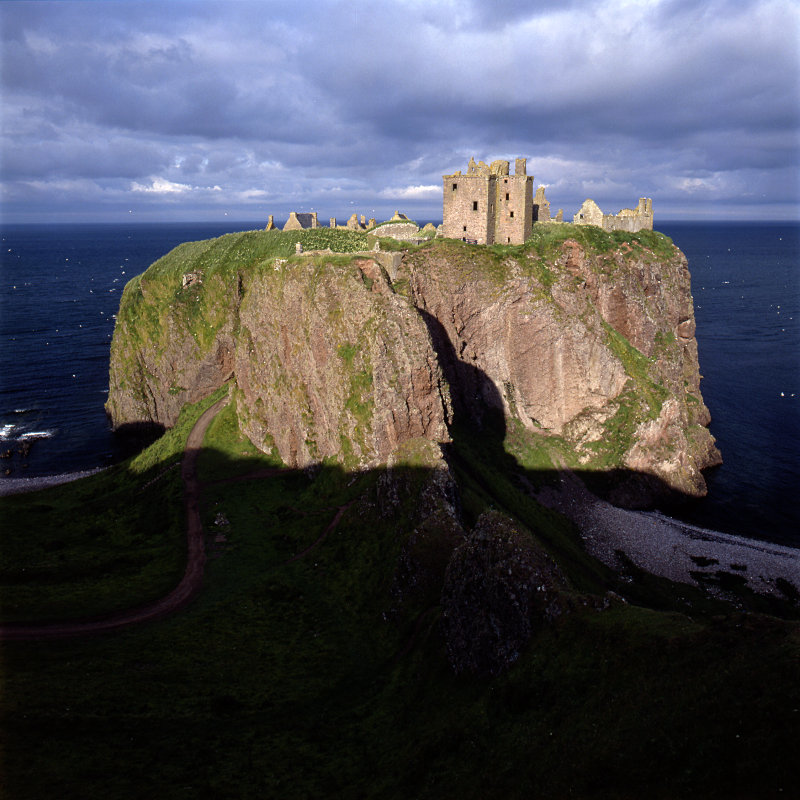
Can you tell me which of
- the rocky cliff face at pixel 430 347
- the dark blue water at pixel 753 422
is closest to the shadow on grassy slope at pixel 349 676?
the rocky cliff face at pixel 430 347

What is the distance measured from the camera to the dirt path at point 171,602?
42344 mm

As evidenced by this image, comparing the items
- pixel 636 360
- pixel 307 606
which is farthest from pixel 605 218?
pixel 307 606

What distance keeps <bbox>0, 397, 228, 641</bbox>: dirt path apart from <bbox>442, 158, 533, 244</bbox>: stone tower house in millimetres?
50425

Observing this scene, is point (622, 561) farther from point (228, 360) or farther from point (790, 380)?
point (790, 380)

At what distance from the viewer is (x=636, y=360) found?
85.8 metres

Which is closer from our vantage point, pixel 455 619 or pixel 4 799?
pixel 4 799

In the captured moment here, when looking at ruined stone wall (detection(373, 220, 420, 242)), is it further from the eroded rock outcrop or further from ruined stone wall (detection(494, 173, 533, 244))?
the eroded rock outcrop

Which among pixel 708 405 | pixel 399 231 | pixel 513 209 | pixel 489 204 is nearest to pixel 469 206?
pixel 489 204

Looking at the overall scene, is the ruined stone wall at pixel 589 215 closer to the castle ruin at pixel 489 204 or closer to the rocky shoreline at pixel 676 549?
the castle ruin at pixel 489 204

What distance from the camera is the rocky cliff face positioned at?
6072 cm

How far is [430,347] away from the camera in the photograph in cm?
6009

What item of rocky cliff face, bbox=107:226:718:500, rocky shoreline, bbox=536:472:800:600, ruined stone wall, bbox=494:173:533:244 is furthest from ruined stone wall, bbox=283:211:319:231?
rocky shoreline, bbox=536:472:800:600

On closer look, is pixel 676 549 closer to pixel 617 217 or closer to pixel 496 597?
pixel 496 597

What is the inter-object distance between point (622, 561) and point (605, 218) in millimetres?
58240
